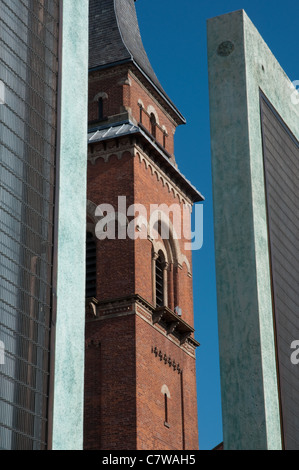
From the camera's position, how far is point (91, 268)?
30656mm

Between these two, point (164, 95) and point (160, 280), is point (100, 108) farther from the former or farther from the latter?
point (160, 280)

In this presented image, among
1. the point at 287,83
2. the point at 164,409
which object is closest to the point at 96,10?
the point at 164,409

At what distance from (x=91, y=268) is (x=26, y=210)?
19.6m

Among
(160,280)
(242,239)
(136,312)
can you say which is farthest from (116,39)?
(242,239)

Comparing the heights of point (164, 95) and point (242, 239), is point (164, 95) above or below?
above

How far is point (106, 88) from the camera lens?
110ft

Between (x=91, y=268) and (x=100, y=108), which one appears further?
(x=100, y=108)

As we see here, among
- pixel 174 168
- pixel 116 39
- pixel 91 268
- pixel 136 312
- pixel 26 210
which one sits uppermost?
pixel 116 39

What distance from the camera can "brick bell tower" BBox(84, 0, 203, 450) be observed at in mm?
28750

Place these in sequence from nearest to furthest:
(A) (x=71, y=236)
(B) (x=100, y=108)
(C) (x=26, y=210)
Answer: (C) (x=26, y=210)
(A) (x=71, y=236)
(B) (x=100, y=108)

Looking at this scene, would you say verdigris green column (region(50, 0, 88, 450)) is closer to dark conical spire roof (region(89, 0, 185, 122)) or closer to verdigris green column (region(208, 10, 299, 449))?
verdigris green column (region(208, 10, 299, 449))

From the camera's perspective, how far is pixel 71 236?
11453 millimetres

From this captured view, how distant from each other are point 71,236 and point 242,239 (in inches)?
93.2

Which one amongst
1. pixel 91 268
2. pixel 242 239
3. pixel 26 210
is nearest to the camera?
pixel 242 239
